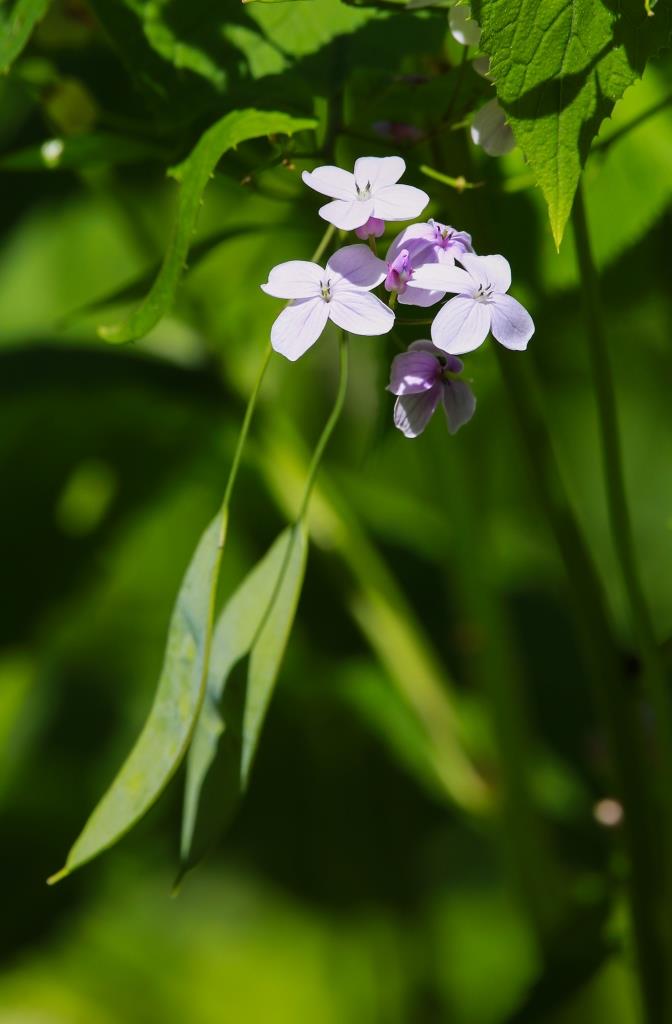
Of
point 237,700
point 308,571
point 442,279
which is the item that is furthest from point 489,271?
point 308,571

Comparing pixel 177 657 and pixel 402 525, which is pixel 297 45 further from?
pixel 402 525

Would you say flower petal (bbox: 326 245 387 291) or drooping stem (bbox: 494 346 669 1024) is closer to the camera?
flower petal (bbox: 326 245 387 291)

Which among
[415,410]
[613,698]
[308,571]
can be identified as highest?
[415,410]

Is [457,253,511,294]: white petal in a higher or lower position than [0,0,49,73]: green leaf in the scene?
lower

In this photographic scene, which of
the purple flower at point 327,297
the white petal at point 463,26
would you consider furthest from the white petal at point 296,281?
the white petal at point 463,26

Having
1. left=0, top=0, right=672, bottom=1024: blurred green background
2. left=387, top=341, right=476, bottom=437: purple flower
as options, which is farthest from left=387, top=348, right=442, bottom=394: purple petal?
left=0, top=0, right=672, bottom=1024: blurred green background

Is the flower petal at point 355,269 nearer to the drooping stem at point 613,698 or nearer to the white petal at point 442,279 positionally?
the white petal at point 442,279

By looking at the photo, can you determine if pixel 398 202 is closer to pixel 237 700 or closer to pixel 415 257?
pixel 415 257

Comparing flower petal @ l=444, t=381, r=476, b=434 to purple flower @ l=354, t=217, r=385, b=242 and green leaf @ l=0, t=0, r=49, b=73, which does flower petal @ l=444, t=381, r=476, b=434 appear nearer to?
purple flower @ l=354, t=217, r=385, b=242
